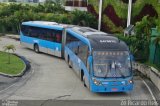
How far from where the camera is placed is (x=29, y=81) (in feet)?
79.0

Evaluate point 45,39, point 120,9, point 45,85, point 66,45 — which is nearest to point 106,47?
point 45,85

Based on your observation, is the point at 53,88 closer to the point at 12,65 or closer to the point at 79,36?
the point at 79,36

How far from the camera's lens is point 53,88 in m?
22.5

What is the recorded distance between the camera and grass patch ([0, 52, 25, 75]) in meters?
26.0

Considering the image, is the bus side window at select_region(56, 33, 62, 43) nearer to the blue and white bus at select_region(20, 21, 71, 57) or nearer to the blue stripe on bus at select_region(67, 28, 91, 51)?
the blue and white bus at select_region(20, 21, 71, 57)

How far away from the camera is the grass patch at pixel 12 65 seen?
85.3 ft

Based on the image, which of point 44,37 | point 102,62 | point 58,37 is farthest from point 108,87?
point 44,37

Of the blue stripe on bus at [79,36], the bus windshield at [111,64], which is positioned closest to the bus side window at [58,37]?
the blue stripe on bus at [79,36]

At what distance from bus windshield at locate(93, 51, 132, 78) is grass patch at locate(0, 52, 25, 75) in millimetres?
7415

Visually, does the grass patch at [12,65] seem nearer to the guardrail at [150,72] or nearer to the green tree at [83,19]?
the guardrail at [150,72]

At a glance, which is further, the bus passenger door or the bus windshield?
the bus passenger door

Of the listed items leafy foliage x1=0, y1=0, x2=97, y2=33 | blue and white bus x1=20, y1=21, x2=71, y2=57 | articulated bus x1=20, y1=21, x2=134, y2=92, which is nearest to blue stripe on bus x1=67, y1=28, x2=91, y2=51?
articulated bus x1=20, y1=21, x2=134, y2=92

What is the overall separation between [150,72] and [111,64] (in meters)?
5.58

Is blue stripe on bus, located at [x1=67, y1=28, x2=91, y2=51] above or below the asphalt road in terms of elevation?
above
